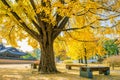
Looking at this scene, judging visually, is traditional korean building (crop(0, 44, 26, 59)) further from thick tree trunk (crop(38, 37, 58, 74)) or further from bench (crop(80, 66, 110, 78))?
bench (crop(80, 66, 110, 78))

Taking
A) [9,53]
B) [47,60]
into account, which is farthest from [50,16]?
[9,53]

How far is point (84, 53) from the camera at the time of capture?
35000 mm

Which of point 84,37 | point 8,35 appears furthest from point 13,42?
point 84,37

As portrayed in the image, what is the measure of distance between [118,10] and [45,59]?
656cm

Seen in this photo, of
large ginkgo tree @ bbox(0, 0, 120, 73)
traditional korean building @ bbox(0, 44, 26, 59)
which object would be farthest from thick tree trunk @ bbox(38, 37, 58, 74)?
traditional korean building @ bbox(0, 44, 26, 59)

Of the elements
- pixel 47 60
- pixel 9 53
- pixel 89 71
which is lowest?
pixel 89 71

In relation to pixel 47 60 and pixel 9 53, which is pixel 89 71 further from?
pixel 9 53

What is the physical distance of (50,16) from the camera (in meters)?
14.8

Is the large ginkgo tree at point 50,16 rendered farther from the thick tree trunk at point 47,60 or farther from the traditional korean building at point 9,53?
the traditional korean building at point 9,53

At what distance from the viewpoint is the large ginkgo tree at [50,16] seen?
1334cm

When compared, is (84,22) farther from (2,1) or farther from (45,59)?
(2,1)

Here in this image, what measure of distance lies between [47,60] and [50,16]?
3.91 meters

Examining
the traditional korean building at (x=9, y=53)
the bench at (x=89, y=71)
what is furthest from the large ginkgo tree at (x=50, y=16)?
the traditional korean building at (x=9, y=53)

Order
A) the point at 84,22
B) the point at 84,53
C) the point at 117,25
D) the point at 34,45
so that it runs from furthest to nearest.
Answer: the point at 84,53, the point at 34,45, the point at 84,22, the point at 117,25
